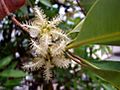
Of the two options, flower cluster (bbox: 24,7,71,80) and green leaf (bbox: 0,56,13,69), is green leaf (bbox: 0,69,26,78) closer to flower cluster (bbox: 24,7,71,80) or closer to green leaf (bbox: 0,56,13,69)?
green leaf (bbox: 0,56,13,69)

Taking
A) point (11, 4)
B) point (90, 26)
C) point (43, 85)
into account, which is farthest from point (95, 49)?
point (90, 26)

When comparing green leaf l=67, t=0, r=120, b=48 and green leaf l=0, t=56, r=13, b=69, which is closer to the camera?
green leaf l=67, t=0, r=120, b=48

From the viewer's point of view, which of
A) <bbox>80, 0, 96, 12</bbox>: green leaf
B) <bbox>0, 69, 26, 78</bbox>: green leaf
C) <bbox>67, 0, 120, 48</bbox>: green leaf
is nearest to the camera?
<bbox>67, 0, 120, 48</bbox>: green leaf

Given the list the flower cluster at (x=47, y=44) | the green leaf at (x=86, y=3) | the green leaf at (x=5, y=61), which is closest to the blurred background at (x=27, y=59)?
the green leaf at (x=5, y=61)

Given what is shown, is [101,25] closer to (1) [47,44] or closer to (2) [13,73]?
(1) [47,44]

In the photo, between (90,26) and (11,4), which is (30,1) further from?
(90,26)

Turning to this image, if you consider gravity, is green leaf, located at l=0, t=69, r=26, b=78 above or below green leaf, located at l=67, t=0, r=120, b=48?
below

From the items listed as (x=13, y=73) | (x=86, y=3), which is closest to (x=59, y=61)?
(x=86, y=3)

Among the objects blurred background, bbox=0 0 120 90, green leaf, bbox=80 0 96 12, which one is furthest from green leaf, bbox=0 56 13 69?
green leaf, bbox=80 0 96 12
